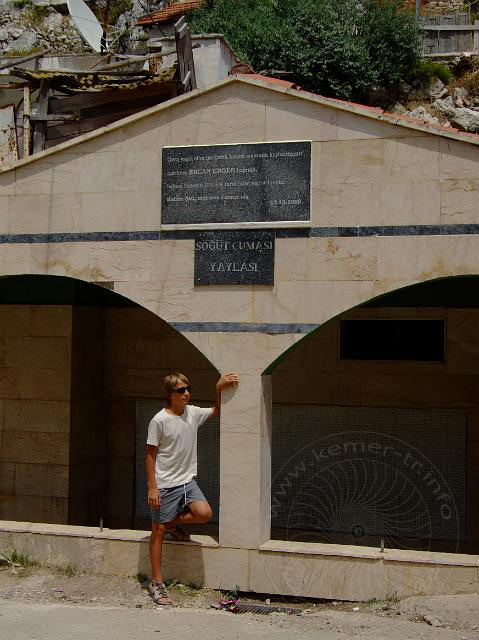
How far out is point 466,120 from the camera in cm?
2888

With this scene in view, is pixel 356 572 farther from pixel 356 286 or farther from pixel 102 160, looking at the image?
pixel 102 160

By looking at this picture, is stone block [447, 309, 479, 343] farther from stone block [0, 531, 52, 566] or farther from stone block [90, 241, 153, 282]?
stone block [0, 531, 52, 566]

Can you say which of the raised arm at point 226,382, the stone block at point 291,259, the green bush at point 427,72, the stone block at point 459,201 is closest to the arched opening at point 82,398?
the raised arm at point 226,382

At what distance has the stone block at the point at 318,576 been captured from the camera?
26.5 ft

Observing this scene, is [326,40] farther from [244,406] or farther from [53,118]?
[244,406]

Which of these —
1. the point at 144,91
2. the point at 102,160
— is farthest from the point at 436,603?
the point at 144,91

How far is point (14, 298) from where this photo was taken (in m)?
11.8

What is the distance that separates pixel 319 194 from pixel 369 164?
0.51 m

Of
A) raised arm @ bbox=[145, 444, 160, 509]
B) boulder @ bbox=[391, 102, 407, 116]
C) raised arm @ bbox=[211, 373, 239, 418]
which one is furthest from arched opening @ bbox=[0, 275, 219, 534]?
boulder @ bbox=[391, 102, 407, 116]

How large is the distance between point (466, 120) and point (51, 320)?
20.4 metres

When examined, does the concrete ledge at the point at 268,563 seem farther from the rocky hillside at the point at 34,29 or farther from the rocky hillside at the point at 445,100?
the rocky hillside at the point at 34,29

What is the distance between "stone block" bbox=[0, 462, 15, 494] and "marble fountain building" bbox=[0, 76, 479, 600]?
267cm

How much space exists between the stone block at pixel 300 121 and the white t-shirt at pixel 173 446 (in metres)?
2.64

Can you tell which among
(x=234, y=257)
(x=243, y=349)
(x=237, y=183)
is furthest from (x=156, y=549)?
(x=237, y=183)
